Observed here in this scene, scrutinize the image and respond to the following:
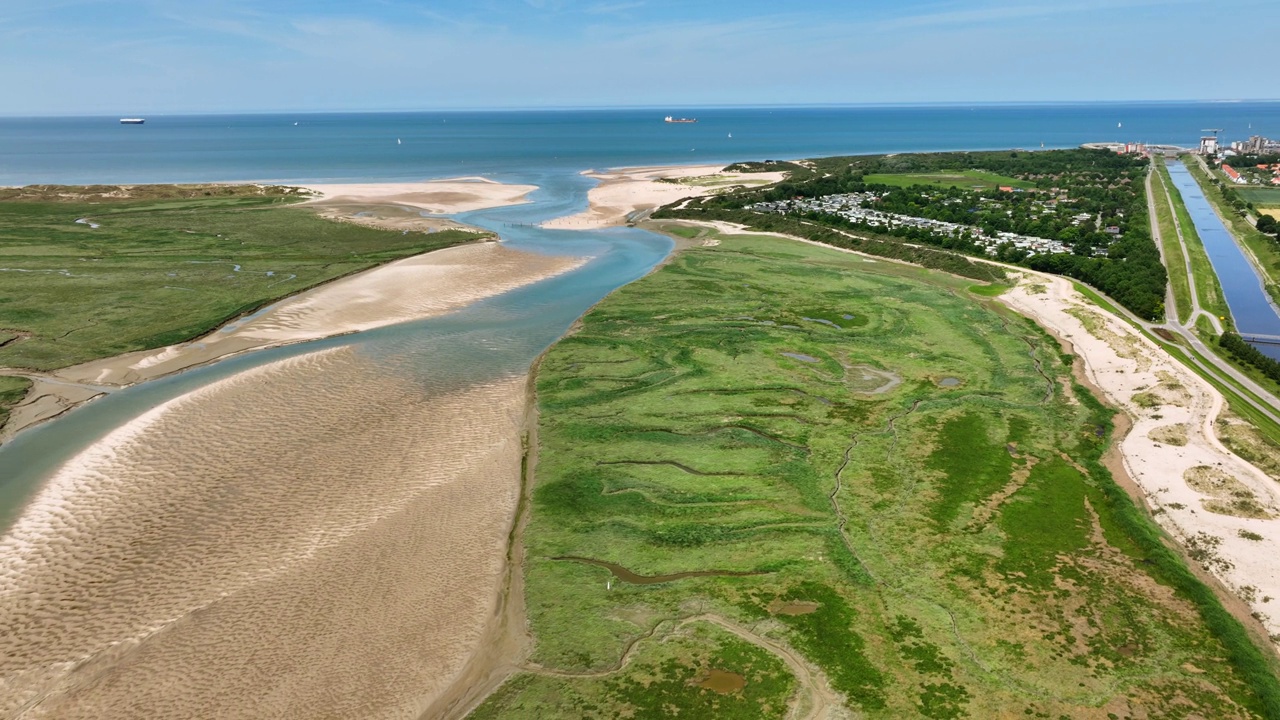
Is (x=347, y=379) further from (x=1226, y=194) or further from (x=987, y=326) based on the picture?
(x=1226, y=194)

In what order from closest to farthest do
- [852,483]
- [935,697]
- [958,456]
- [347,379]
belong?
[935,697], [852,483], [958,456], [347,379]

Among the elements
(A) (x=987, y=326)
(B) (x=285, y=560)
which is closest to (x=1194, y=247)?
(A) (x=987, y=326)

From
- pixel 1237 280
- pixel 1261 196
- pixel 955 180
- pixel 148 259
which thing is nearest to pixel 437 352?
pixel 148 259

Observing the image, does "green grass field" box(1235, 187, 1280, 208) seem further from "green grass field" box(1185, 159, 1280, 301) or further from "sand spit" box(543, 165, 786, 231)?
"sand spit" box(543, 165, 786, 231)

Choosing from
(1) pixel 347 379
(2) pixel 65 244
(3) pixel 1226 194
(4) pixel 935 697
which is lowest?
(4) pixel 935 697

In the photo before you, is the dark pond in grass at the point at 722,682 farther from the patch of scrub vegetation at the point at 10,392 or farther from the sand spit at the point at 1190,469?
the patch of scrub vegetation at the point at 10,392

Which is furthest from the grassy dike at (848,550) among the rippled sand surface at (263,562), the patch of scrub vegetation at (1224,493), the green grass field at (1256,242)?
the green grass field at (1256,242)
